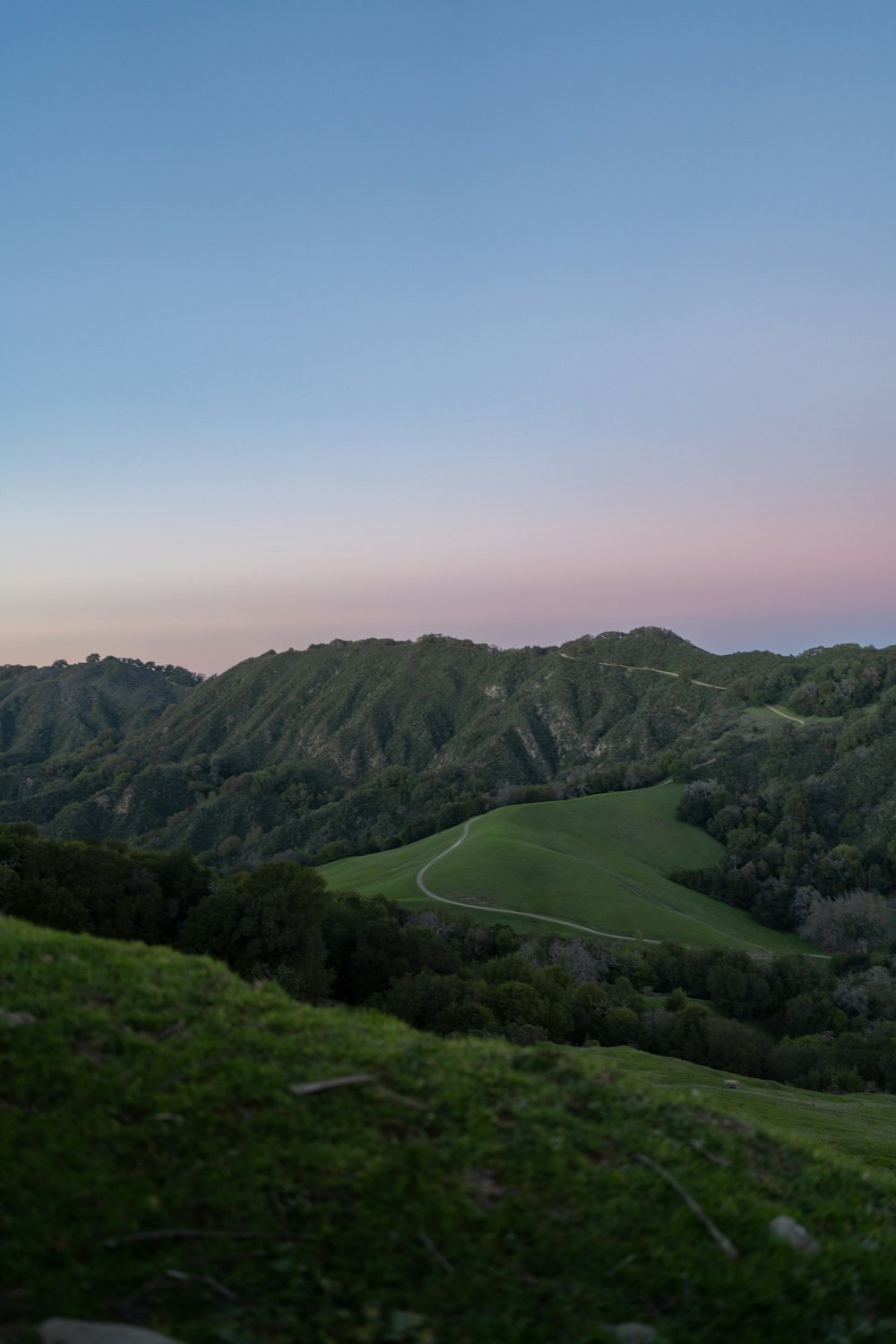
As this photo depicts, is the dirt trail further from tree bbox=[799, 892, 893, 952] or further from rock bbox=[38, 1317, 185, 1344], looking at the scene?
rock bbox=[38, 1317, 185, 1344]

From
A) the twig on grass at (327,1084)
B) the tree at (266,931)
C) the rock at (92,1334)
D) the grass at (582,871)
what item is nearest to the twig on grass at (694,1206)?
the twig on grass at (327,1084)

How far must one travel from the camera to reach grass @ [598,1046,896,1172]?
67.8 feet

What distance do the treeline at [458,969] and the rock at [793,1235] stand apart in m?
31.6

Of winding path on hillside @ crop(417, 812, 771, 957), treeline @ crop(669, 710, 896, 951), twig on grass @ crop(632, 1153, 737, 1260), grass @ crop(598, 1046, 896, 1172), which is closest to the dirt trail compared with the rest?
winding path on hillside @ crop(417, 812, 771, 957)

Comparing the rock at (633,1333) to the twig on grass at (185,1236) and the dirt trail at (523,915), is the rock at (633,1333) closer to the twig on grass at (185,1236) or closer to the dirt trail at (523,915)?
the twig on grass at (185,1236)

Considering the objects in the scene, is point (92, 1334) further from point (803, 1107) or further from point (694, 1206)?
point (803, 1107)

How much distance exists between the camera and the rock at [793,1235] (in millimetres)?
7195

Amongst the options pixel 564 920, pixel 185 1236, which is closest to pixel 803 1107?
pixel 185 1236

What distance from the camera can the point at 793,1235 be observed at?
288 inches

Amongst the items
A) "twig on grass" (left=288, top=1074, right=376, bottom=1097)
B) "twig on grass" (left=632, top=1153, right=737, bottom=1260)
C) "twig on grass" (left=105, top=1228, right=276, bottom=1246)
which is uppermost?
"twig on grass" (left=288, top=1074, right=376, bottom=1097)

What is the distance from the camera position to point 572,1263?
642cm

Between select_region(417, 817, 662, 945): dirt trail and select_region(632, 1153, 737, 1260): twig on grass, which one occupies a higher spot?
select_region(632, 1153, 737, 1260): twig on grass

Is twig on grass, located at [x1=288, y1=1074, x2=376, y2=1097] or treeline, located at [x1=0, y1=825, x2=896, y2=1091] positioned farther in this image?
treeline, located at [x1=0, y1=825, x2=896, y2=1091]

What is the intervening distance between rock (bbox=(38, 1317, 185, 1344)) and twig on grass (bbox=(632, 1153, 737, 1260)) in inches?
183
